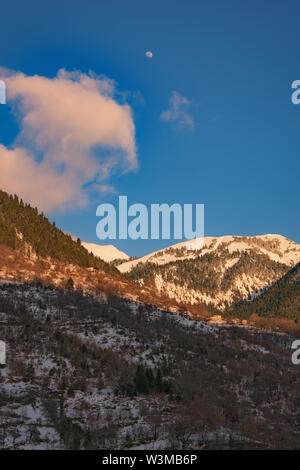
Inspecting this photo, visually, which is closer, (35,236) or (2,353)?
(2,353)

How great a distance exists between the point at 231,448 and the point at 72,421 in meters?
13.4

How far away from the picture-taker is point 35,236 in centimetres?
12838

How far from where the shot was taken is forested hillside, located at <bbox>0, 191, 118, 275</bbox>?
11977 cm

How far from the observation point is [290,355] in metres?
82.6

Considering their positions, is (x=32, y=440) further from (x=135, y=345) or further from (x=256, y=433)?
(x=135, y=345)

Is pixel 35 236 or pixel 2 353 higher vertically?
pixel 35 236

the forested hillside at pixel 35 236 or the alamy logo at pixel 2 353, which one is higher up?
the forested hillside at pixel 35 236

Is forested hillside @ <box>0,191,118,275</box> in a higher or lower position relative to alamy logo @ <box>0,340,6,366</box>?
higher

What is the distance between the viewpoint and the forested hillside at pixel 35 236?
119769mm

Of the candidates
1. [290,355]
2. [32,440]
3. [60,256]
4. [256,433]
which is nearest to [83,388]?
[32,440]

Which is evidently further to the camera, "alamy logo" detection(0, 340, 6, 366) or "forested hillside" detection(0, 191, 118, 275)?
"forested hillside" detection(0, 191, 118, 275)

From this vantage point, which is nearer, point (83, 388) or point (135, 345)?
point (83, 388)

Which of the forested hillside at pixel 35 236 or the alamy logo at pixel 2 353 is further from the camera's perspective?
the forested hillside at pixel 35 236
